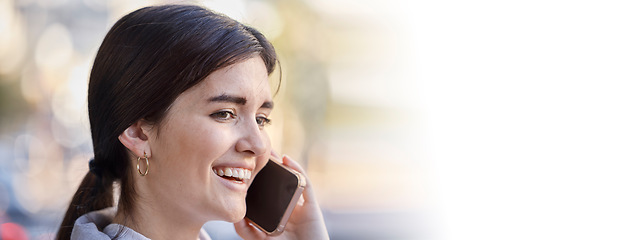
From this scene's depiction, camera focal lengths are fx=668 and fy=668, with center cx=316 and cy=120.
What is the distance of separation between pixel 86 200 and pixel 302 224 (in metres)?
0.67

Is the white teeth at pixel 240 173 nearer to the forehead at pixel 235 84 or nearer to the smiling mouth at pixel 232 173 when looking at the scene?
the smiling mouth at pixel 232 173

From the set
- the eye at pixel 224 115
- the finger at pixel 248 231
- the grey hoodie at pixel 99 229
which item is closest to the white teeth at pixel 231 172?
the eye at pixel 224 115

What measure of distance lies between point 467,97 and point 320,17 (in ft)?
11.1

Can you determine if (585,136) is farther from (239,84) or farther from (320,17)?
(320,17)

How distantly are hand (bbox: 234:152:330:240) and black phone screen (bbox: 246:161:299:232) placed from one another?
5 cm

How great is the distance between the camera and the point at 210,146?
161cm

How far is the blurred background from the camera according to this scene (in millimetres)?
3938

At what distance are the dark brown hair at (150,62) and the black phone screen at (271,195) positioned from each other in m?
0.40

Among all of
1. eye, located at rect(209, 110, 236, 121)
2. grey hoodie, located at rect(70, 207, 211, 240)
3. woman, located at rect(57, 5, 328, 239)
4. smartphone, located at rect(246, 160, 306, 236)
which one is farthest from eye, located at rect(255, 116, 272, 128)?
grey hoodie, located at rect(70, 207, 211, 240)

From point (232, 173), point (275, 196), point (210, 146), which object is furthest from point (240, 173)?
point (275, 196)

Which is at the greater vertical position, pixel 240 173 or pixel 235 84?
pixel 235 84

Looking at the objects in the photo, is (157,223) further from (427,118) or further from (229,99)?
(427,118)

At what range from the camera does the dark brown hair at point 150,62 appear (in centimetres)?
161

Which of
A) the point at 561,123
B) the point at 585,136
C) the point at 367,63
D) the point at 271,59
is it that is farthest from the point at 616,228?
the point at 367,63
